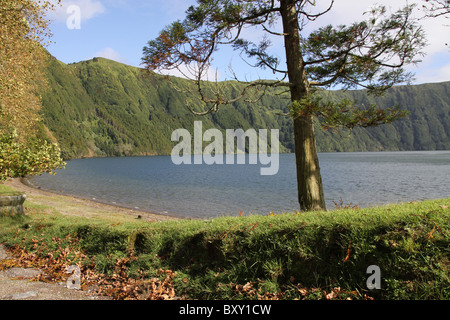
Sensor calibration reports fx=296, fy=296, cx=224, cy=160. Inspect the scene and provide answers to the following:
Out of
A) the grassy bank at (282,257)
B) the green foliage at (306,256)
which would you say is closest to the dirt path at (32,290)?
the grassy bank at (282,257)

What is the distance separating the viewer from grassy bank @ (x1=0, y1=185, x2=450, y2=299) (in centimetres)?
388

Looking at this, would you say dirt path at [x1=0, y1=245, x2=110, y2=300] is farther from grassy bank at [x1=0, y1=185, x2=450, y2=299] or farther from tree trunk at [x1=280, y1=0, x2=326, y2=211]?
tree trunk at [x1=280, y1=0, x2=326, y2=211]

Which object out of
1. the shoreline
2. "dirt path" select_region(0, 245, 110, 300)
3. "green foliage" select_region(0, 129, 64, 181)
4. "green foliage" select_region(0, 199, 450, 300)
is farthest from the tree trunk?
the shoreline

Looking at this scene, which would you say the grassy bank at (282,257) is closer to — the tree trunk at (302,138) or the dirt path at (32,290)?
the dirt path at (32,290)

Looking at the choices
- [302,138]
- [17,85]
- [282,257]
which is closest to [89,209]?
[17,85]

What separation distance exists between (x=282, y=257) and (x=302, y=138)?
4.60 metres

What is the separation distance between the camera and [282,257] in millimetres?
4793

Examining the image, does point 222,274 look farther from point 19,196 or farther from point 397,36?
point 19,196

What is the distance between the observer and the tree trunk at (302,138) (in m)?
8.48

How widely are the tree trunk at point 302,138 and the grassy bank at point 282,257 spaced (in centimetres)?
308

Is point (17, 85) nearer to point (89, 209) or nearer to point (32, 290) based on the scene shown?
point (32, 290)

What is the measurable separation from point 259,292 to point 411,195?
4169 centimetres
